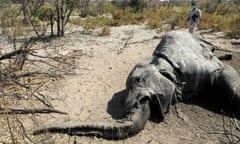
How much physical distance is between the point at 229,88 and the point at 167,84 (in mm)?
1028

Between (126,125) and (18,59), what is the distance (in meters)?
2.91

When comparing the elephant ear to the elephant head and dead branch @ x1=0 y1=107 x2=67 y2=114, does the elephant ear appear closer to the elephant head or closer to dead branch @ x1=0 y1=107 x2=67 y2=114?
the elephant head

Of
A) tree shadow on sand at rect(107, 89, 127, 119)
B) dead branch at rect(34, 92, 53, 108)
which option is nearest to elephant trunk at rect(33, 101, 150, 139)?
tree shadow on sand at rect(107, 89, 127, 119)

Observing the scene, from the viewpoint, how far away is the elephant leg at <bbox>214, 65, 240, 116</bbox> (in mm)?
3816

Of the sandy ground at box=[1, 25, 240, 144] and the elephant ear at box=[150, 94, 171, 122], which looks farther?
the elephant ear at box=[150, 94, 171, 122]

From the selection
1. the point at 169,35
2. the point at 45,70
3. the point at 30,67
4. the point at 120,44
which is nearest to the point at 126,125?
the point at 169,35

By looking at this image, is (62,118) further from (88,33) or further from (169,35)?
(88,33)

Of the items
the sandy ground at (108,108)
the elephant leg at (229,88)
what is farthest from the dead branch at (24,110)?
the elephant leg at (229,88)

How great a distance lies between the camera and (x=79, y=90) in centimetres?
432

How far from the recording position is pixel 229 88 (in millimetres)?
3875

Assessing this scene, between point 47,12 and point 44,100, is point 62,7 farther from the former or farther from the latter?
point 44,100

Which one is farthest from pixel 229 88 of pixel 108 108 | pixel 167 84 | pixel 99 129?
pixel 99 129

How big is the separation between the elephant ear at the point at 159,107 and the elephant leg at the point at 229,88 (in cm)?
96

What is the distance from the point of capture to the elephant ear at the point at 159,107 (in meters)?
3.45
